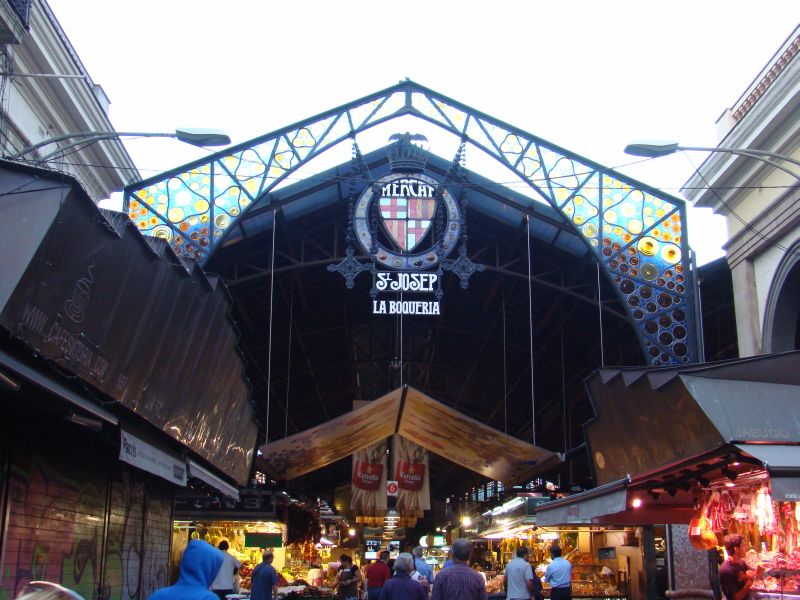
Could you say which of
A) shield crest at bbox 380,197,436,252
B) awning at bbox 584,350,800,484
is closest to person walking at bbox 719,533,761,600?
awning at bbox 584,350,800,484

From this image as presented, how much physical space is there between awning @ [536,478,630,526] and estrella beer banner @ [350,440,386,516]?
1257 centimetres

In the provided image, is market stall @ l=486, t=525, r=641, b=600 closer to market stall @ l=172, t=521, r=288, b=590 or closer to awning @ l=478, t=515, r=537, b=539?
awning @ l=478, t=515, r=537, b=539

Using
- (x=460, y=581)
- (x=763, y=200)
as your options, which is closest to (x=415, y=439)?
(x=763, y=200)

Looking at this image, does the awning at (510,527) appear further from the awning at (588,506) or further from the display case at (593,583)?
the awning at (588,506)

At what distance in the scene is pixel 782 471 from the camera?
7.40m

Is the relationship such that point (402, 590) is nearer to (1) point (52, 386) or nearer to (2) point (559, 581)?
(1) point (52, 386)

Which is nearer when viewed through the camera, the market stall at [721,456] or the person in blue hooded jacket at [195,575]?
the person in blue hooded jacket at [195,575]

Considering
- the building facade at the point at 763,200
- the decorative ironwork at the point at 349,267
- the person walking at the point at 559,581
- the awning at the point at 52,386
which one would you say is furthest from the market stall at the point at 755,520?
the decorative ironwork at the point at 349,267

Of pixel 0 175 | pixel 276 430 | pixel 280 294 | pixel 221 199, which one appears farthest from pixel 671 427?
pixel 276 430

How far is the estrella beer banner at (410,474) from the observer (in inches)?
1031

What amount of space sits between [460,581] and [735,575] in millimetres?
3571

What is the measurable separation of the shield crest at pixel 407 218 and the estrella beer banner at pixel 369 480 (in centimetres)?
997

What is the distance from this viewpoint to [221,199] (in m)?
16.2

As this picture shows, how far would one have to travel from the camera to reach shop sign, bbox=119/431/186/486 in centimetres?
816
